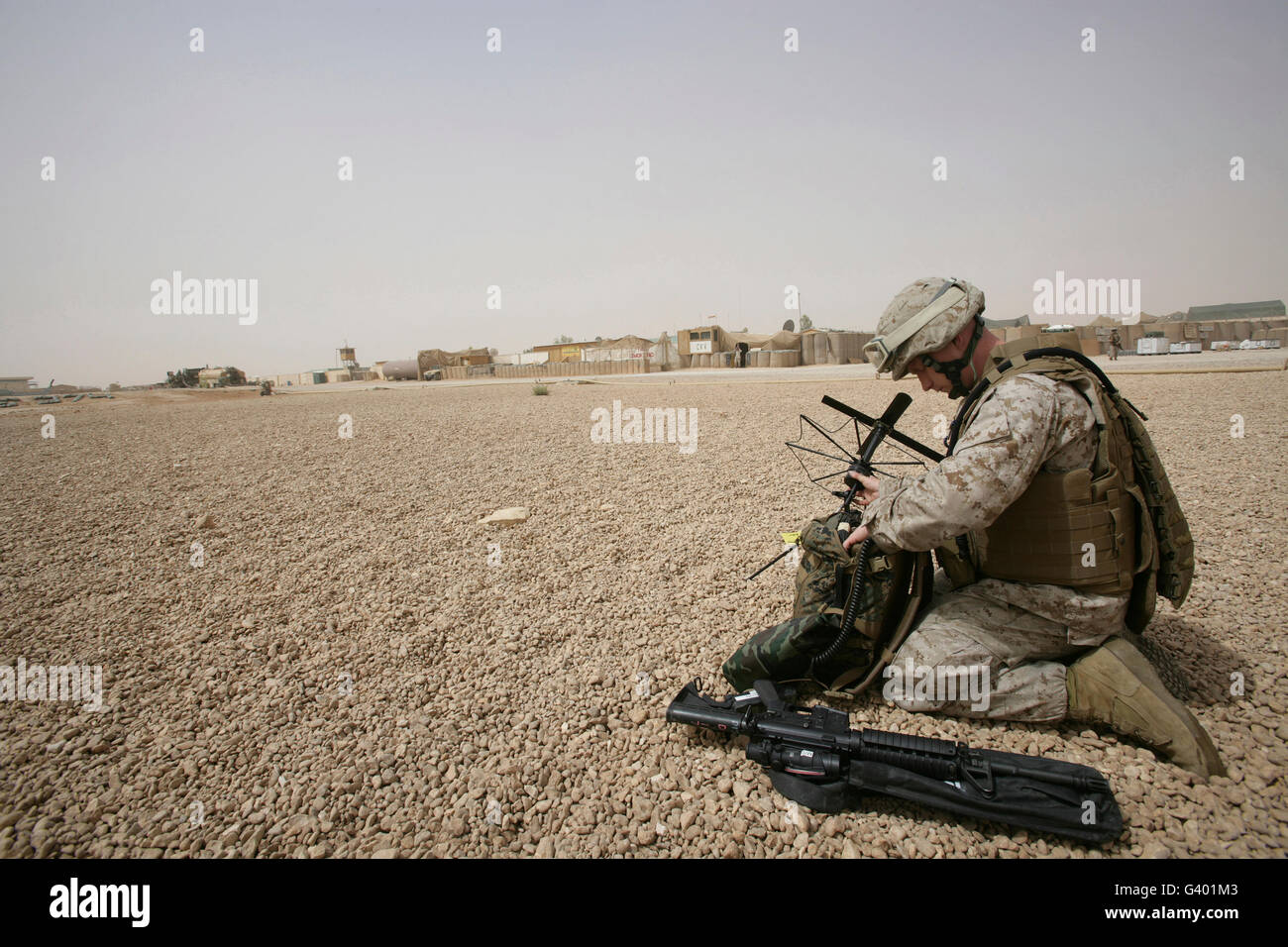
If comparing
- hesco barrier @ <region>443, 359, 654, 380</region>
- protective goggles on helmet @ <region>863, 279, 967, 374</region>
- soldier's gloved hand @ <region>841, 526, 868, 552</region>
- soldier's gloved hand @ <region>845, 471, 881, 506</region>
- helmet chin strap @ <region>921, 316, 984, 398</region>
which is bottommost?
soldier's gloved hand @ <region>841, 526, 868, 552</region>

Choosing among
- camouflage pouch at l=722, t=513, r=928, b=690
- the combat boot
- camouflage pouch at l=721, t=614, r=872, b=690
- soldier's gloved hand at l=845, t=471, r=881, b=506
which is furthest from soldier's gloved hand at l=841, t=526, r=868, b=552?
the combat boot

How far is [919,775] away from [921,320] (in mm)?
2138

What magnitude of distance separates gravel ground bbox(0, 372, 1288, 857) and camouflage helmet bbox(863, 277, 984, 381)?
1877mm

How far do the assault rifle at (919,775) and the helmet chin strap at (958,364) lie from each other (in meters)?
1.76

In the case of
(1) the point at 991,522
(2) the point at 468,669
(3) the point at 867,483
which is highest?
(3) the point at 867,483

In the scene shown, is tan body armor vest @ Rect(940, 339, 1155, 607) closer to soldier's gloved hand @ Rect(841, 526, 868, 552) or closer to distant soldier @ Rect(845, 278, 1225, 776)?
distant soldier @ Rect(845, 278, 1225, 776)

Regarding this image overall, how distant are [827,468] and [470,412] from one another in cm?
1100

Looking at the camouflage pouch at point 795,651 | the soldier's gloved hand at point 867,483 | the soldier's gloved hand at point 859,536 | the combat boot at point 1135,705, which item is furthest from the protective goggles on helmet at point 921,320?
the combat boot at point 1135,705

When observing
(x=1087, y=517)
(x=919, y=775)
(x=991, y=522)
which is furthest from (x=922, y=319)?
(x=919, y=775)

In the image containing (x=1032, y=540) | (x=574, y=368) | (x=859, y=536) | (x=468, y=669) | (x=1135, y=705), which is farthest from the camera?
(x=574, y=368)

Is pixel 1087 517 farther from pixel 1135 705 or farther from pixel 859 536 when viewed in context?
pixel 859 536

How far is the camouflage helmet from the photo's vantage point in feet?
9.95

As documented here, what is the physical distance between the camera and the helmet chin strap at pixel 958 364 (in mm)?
3160

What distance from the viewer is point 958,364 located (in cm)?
316
